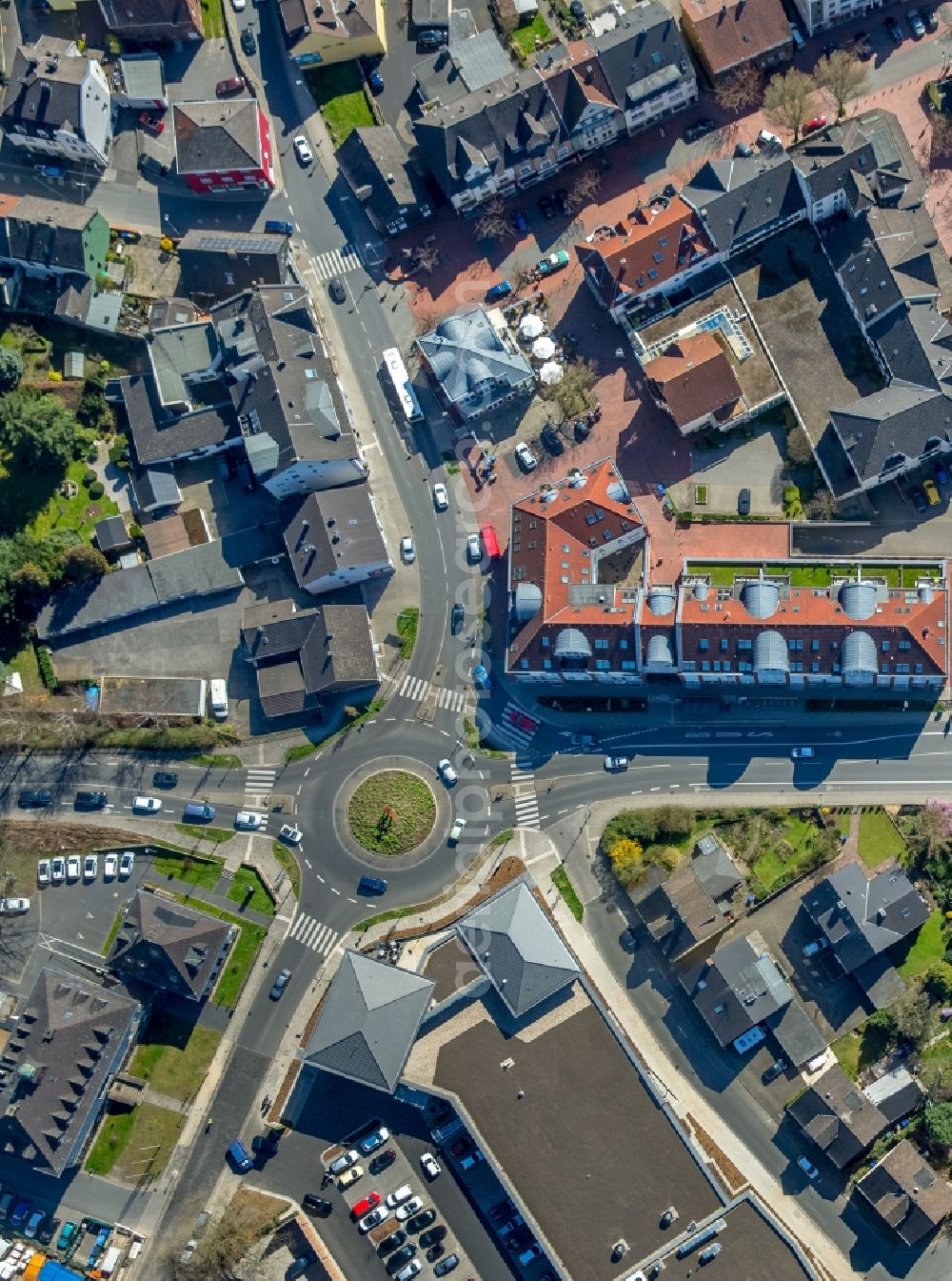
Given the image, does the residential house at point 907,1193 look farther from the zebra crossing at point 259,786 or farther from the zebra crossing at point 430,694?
the zebra crossing at point 259,786

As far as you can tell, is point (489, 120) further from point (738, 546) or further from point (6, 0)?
point (6, 0)

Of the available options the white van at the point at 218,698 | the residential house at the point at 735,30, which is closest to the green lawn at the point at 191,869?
the white van at the point at 218,698

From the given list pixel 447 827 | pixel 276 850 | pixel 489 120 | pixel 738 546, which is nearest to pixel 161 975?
pixel 276 850

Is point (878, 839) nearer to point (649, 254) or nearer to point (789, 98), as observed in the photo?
point (649, 254)

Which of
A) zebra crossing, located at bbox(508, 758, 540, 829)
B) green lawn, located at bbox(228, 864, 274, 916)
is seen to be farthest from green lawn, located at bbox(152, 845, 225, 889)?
zebra crossing, located at bbox(508, 758, 540, 829)

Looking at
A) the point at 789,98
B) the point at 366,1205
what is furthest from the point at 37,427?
the point at 366,1205

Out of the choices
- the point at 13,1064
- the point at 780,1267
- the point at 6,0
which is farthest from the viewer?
the point at 6,0

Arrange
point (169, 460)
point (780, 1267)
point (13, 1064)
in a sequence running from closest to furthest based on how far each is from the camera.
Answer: point (780, 1267) → point (13, 1064) → point (169, 460)
